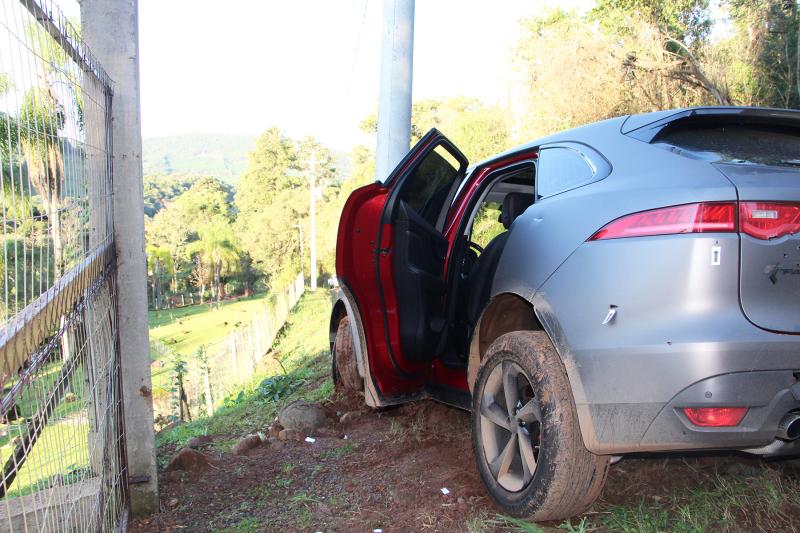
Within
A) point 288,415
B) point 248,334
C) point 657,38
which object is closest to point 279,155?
point 248,334

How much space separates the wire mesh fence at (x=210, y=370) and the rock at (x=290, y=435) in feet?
19.0

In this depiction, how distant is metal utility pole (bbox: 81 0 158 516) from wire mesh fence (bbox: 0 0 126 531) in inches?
8.2

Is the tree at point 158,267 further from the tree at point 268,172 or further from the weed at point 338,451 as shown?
the weed at point 338,451

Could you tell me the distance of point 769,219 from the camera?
251cm

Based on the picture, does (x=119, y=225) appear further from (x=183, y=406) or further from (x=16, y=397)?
(x=183, y=406)

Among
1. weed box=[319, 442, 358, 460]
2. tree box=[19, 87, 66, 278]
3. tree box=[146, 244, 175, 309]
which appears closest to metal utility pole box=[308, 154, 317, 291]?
tree box=[146, 244, 175, 309]

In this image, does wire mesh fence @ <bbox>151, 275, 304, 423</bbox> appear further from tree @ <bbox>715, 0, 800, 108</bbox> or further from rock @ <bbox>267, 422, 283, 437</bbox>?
tree @ <bbox>715, 0, 800, 108</bbox>

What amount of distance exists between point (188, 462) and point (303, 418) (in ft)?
4.27

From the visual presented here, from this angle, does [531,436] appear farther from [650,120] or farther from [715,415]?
[650,120]

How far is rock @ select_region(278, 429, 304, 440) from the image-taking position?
536 centimetres

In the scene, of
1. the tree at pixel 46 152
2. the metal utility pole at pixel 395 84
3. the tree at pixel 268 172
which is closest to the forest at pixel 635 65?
the metal utility pole at pixel 395 84

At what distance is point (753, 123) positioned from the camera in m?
3.08

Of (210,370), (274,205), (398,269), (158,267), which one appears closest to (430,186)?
(398,269)

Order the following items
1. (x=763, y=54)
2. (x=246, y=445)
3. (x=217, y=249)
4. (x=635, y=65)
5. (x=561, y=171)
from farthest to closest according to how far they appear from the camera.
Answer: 1. (x=217, y=249)
2. (x=635, y=65)
3. (x=763, y=54)
4. (x=246, y=445)
5. (x=561, y=171)
